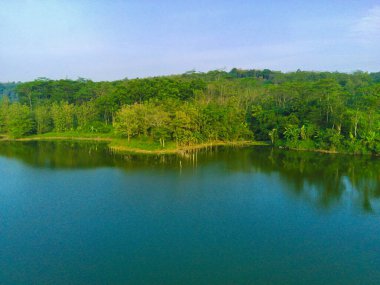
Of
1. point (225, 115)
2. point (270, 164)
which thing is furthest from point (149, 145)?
point (270, 164)

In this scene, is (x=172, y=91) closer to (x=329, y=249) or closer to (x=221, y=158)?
(x=221, y=158)

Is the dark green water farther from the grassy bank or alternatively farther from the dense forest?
the dense forest

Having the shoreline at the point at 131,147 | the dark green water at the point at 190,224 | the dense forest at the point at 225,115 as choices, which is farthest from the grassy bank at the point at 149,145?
the dark green water at the point at 190,224

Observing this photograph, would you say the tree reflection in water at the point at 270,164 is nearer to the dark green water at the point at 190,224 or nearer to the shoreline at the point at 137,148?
the dark green water at the point at 190,224

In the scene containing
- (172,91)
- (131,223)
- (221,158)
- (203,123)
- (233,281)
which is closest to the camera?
(233,281)

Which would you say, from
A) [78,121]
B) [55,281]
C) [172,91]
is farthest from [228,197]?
[78,121]

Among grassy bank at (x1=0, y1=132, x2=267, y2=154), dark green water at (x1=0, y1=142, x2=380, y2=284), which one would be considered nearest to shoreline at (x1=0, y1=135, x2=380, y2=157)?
grassy bank at (x1=0, y1=132, x2=267, y2=154)

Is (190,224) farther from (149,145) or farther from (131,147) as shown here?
(131,147)
